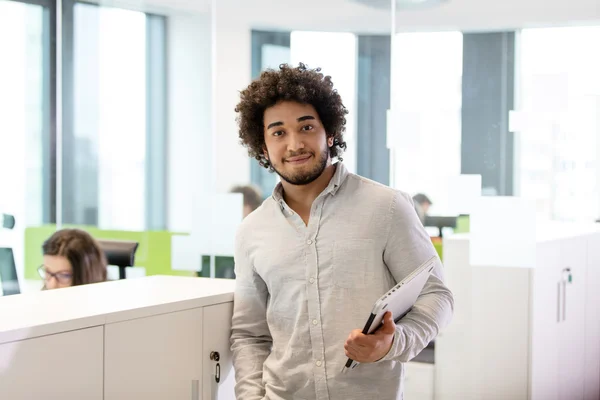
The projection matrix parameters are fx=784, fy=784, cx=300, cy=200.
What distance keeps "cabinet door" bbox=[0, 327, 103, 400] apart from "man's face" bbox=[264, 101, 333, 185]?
0.56m

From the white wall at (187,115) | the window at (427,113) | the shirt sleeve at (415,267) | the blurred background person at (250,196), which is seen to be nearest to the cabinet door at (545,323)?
the window at (427,113)

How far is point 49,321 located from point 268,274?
534 millimetres

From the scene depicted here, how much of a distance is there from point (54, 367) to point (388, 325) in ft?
1.98

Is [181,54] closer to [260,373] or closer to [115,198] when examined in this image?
[115,198]

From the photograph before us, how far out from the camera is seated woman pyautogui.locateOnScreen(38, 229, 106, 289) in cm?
318

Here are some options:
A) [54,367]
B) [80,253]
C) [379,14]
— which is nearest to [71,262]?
[80,253]

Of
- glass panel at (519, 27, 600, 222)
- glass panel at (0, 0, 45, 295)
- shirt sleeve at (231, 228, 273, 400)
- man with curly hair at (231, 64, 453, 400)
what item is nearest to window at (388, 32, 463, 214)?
glass panel at (519, 27, 600, 222)

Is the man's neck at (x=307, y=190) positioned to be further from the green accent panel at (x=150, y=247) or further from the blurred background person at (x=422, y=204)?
the green accent panel at (x=150, y=247)

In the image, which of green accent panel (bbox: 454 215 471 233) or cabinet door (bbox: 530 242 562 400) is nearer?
cabinet door (bbox: 530 242 562 400)

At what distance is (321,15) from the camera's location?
4246 millimetres

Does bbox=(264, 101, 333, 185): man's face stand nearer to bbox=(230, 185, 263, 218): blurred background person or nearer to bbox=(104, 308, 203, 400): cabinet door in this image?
bbox=(104, 308, 203, 400): cabinet door

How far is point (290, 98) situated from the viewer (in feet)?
6.08

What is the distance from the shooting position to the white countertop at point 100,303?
1.36 meters

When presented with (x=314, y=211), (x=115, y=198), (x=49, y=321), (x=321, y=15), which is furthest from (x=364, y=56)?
(x=49, y=321)
